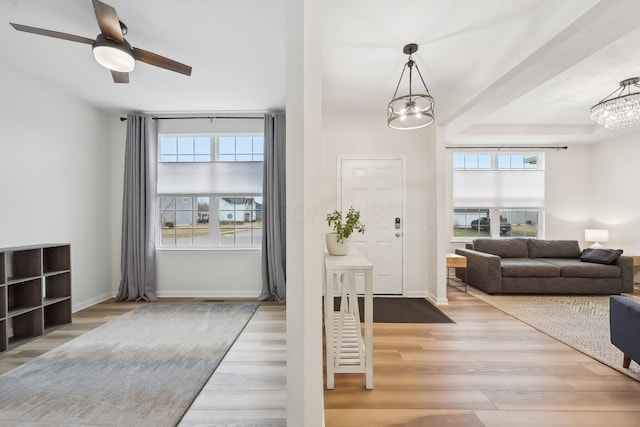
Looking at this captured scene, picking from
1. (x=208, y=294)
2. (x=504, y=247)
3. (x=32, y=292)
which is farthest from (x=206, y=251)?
(x=504, y=247)

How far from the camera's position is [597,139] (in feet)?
16.1

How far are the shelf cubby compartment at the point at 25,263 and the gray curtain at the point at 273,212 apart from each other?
2.28 metres

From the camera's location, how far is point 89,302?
11.8 ft

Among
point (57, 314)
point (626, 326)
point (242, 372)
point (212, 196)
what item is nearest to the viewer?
point (626, 326)

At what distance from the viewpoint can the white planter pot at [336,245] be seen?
2143 millimetres

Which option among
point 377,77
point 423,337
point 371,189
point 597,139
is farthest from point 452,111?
point 597,139

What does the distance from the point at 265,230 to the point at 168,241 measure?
1546 mm

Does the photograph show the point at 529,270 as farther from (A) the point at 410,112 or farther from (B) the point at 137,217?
(B) the point at 137,217

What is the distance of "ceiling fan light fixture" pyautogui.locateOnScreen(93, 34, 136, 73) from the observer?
6.40 feet

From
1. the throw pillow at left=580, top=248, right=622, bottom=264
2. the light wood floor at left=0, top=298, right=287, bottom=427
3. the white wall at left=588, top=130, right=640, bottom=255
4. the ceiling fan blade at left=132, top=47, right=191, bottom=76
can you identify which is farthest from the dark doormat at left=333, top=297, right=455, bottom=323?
the white wall at left=588, top=130, right=640, bottom=255

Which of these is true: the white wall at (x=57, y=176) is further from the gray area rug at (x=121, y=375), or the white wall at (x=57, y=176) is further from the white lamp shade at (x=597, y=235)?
the white lamp shade at (x=597, y=235)

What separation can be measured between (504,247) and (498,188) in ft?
3.96

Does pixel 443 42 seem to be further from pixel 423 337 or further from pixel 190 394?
A: pixel 190 394

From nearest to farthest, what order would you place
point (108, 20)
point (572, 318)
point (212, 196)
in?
point (108, 20)
point (572, 318)
point (212, 196)
